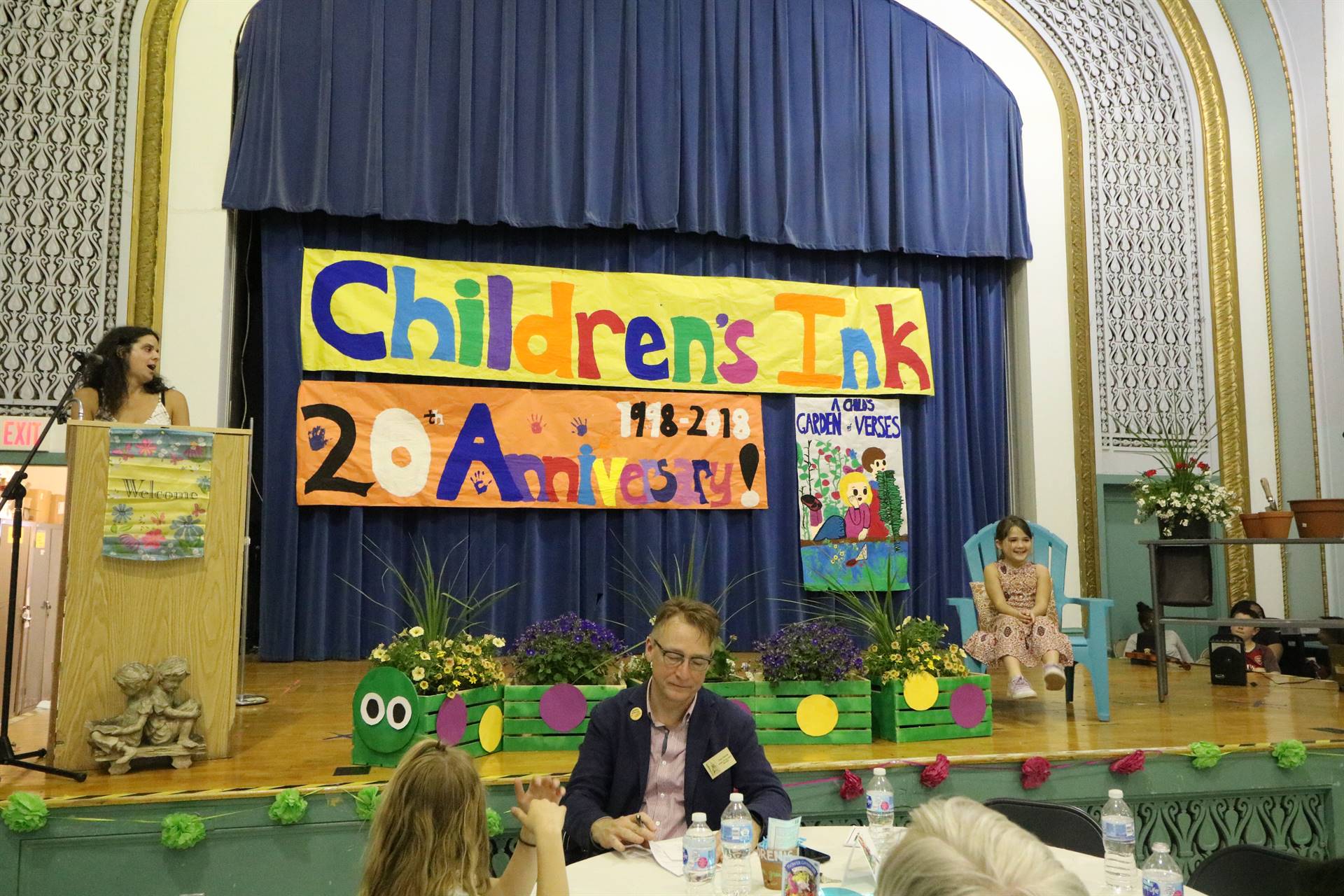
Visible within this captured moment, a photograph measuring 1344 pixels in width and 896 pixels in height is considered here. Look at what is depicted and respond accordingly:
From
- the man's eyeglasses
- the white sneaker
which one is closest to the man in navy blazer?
the man's eyeglasses

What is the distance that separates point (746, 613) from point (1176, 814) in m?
3.24

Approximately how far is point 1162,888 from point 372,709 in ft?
7.42

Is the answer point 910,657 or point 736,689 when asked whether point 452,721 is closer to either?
point 736,689

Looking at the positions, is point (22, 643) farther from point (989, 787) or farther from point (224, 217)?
point (989, 787)

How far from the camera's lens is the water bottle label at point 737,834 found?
187cm

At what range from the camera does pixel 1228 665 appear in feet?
17.4

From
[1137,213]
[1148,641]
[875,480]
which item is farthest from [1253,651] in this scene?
[1137,213]

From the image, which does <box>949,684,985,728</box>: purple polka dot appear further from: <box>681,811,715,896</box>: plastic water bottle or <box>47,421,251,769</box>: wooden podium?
<box>47,421,251,769</box>: wooden podium

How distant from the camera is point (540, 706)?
3412mm

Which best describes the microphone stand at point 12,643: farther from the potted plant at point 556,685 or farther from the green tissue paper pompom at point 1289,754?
the green tissue paper pompom at point 1289,754

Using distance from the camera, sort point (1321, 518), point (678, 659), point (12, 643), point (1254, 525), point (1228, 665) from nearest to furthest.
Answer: point (678, 659) < point (12, 643) < point (1321, 518) < point (1254, 525) < point (1228, 665)

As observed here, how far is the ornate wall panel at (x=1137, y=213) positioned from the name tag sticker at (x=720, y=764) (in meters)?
5.14

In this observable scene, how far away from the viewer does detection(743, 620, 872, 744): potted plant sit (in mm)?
3516

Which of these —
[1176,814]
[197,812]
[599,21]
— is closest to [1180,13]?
[599,21]
